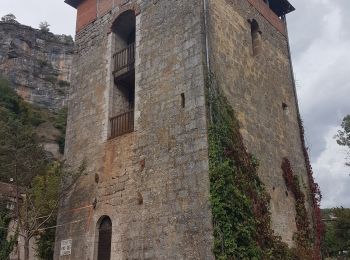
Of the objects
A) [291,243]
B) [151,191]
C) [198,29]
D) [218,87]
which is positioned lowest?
[291,243]

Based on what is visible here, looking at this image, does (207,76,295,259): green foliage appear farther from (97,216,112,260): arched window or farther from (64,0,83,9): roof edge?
(64,0,83,9): roof edge

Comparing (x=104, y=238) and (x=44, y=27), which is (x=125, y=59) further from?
(x=44, y=27)

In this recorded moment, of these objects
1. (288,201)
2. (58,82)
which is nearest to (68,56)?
(58,82)

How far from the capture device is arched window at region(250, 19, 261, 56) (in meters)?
13.7

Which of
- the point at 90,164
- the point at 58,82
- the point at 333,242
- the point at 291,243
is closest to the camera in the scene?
the point at 291,243

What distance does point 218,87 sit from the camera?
10797mm

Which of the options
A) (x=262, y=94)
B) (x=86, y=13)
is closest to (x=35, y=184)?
(x=86, y=13)

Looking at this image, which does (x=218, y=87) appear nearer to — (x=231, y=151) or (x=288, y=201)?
(x=231, y=151)

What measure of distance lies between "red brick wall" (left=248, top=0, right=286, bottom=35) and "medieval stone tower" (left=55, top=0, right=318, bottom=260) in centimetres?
10

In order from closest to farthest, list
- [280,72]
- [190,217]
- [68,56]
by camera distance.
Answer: [190,217] < [280,72] < [68,56]

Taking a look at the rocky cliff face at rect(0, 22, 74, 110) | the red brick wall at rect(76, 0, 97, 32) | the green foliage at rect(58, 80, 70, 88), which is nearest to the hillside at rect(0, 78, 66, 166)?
the rocky cliff face at rect(0, 22, 74, 110)

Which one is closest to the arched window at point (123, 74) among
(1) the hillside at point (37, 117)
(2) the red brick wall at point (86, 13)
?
(2) the red brick wall at point (86, 13)

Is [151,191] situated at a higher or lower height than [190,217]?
higher

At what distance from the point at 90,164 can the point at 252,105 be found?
16.9 ft
